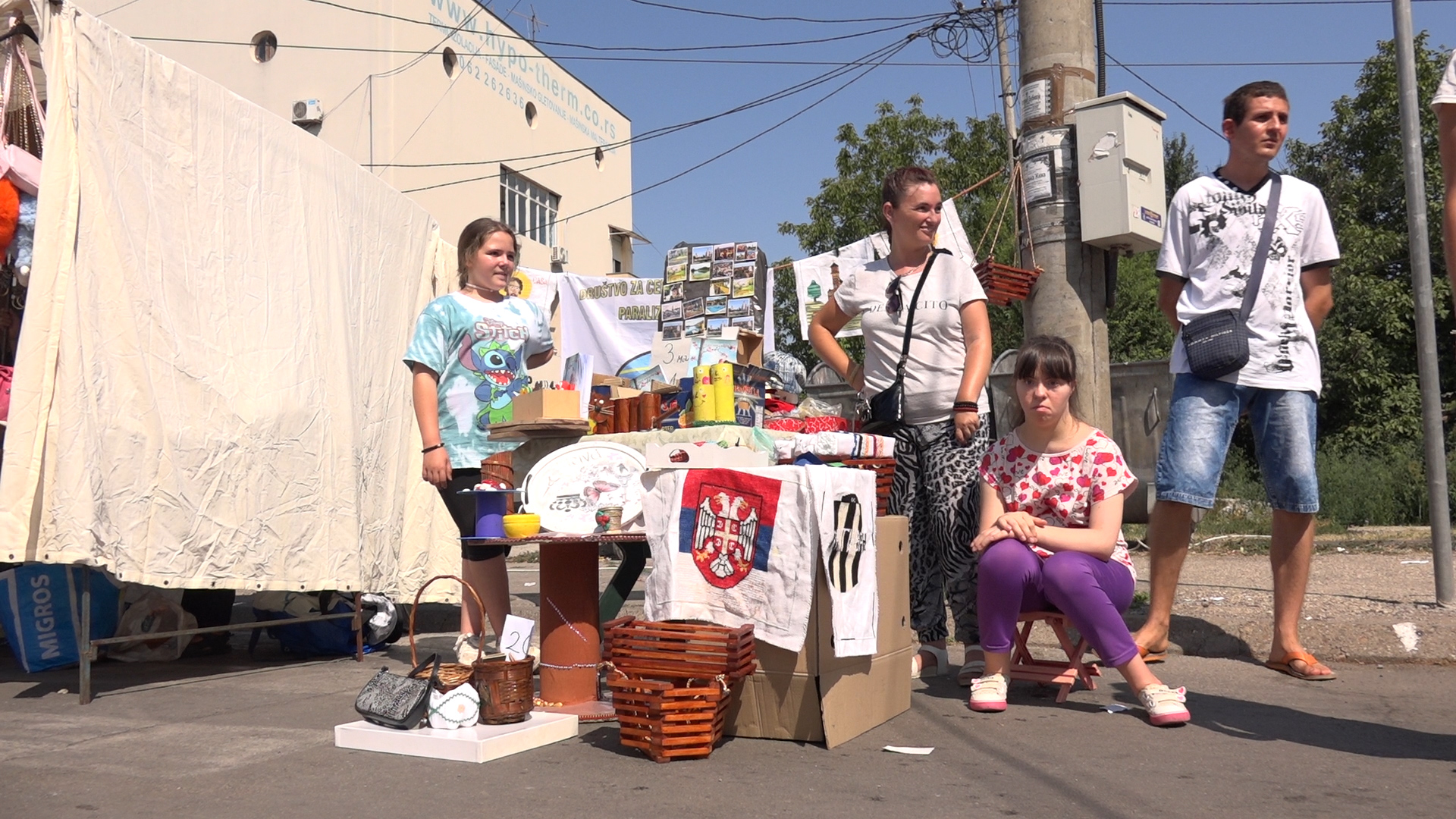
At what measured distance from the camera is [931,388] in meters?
4.25

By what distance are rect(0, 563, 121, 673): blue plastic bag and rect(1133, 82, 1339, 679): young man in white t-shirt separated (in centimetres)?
419

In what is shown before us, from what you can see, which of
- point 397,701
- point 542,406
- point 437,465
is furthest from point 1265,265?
point 397,701

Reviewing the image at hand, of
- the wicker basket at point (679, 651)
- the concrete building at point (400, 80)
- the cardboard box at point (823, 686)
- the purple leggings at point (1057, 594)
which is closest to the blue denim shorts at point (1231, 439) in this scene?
the purple leggings at point (1057, 594)

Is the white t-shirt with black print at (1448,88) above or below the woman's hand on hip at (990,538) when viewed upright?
above

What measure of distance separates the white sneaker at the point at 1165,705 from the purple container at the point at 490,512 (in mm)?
2024

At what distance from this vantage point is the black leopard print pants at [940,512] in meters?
4.19

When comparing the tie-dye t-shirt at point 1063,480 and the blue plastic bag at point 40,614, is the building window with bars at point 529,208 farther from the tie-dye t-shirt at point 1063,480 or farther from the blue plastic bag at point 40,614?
the tie-dye t-shirt at point 1063,480

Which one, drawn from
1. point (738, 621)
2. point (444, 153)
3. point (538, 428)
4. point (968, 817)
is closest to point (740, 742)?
point (738, 621)

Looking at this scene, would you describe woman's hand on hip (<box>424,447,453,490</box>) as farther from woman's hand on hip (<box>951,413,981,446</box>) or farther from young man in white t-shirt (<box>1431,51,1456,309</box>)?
young man in white t-shirt (<box>1431,51,1456,309</box>)

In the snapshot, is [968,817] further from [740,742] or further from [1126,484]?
[1126,484]

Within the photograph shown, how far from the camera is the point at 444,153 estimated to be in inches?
868

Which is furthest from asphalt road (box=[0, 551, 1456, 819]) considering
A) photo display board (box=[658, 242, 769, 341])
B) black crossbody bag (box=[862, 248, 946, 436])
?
photo display board (box=[658, 242, 769, 341])

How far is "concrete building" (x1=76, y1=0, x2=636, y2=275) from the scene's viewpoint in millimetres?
20438

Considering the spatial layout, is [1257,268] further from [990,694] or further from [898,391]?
[990,694]
